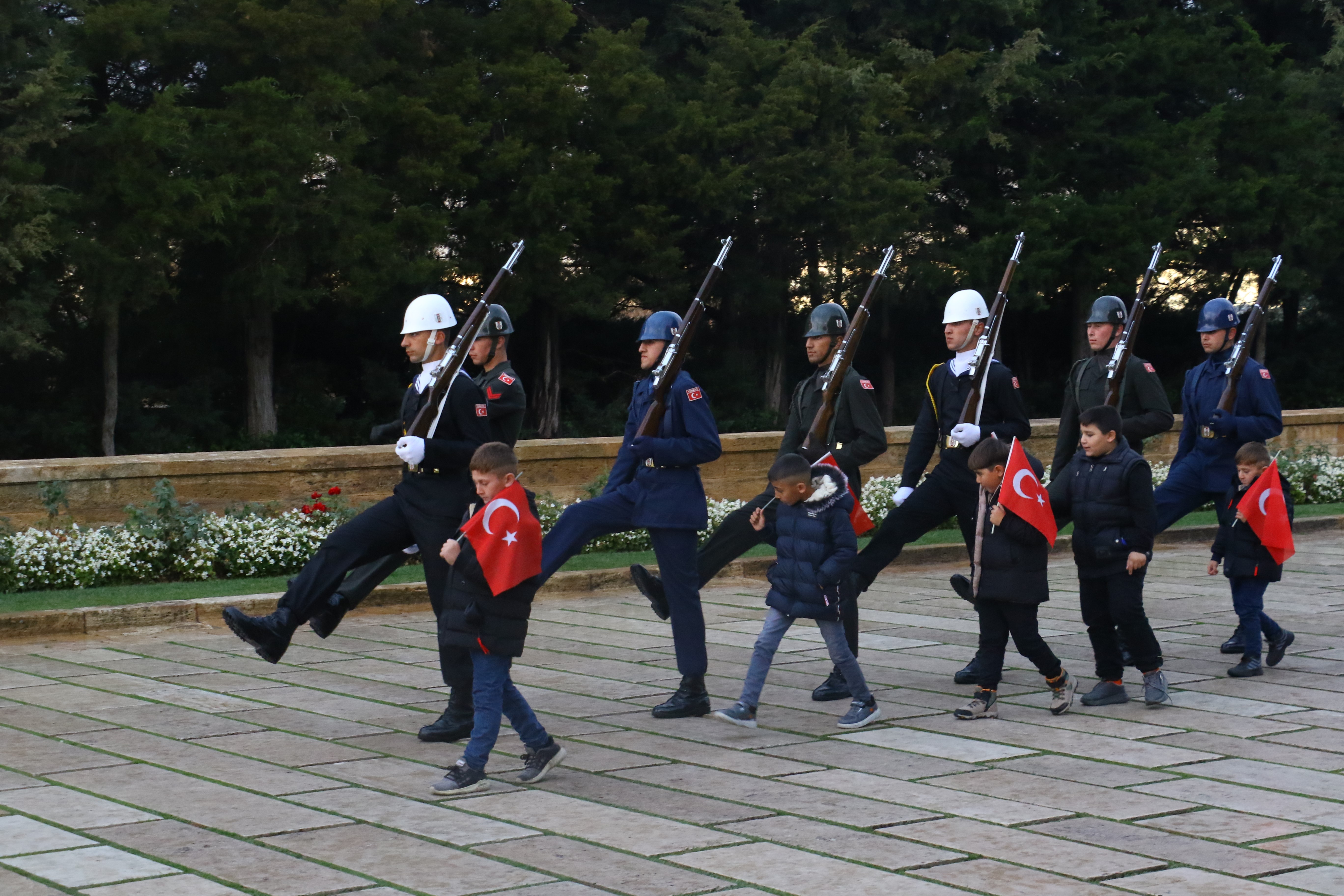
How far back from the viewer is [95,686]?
8.09 m

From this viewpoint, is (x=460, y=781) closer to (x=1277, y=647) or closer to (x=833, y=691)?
(x=833, y=691)

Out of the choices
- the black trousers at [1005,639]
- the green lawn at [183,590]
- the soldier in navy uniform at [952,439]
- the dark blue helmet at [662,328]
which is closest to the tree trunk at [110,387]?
the green lawn at [183,590]

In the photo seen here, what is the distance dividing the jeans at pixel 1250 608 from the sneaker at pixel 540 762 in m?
3.98

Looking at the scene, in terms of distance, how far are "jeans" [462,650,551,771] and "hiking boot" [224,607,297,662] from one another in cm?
130

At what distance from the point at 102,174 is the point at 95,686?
20062 mm

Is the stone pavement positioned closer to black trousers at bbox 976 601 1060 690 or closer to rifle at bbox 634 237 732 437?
black trousers at bbox 976 601 1060 690

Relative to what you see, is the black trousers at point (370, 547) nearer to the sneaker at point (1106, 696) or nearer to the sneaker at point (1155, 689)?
the sneaker at point (1106, 696)

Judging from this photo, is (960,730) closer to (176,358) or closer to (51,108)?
(51,108)

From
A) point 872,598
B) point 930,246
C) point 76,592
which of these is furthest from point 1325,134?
point 76,592

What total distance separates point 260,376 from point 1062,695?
24.6m

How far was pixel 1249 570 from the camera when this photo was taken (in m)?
8.32

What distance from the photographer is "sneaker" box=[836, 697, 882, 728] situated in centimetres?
715

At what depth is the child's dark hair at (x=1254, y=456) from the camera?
8.44 metres

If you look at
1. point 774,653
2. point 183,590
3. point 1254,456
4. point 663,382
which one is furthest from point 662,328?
point 183,590
